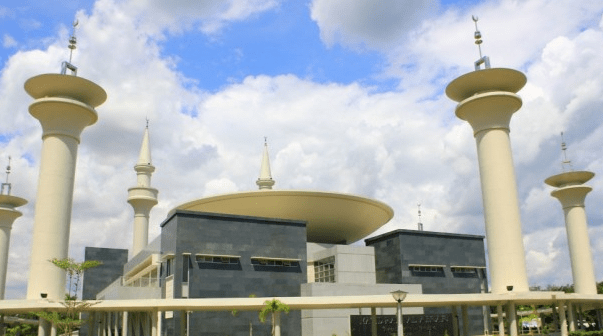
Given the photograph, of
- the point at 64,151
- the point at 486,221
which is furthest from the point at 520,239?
the point at 64,151

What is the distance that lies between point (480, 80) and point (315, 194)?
50.0 ft

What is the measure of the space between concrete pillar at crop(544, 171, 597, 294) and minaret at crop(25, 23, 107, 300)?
41352 millimetres

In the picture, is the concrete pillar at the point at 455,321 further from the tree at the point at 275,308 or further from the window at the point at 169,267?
the window at the point at 169,267

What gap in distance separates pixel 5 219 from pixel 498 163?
52.4 metres

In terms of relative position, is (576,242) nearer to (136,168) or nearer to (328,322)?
(328,322)

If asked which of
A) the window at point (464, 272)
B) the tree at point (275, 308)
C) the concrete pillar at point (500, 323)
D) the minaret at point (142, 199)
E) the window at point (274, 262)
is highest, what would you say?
the minaret at point (142, 199)

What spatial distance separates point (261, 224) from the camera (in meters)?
40.6

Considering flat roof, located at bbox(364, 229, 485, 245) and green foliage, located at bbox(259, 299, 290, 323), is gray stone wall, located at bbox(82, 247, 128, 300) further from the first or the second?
green foliage, located at bbox(259, 299, 290, 323)

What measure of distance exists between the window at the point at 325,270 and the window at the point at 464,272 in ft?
38.0

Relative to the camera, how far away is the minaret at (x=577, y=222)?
51.1 m

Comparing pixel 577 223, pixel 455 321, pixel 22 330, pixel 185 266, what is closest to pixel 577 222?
pixel 577 223

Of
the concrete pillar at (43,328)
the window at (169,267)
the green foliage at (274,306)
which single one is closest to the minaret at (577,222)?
the green foliage at (274,306)

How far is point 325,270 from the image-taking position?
44594 mm

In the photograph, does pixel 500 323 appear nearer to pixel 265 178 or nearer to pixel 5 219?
pixel 265 178
